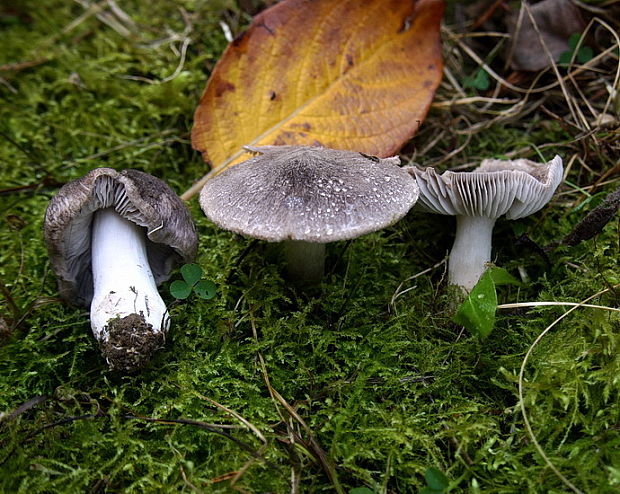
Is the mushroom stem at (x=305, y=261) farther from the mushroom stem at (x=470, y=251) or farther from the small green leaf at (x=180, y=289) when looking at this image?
the mushroom stem at (x=470, y=251)

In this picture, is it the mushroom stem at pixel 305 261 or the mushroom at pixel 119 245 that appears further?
the mushroom stem at pixel 305 261

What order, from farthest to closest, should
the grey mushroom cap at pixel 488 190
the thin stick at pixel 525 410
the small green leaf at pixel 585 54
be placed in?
1. the small green leaf at pixel 585 54
2. the grey mushroom cap at pixel 488 190
3. the thin stick at pixel 525 410

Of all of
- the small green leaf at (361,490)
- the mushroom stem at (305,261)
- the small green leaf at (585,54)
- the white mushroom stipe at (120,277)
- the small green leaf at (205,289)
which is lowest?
the small green leaf at (361,490)

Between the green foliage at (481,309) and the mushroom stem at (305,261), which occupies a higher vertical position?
the mushroom stem at (305,261)

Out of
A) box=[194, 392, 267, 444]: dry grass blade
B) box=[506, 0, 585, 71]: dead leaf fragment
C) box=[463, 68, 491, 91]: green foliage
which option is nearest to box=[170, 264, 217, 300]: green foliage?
box=[194, 392, 267, 444]: dry grass blade

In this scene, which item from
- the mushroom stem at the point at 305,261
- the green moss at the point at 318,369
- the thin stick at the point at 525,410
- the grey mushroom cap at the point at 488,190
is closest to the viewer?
the thin stick at the point at 525,410

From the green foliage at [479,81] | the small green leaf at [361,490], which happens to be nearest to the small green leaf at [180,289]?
the small green leaf at [361,490]
